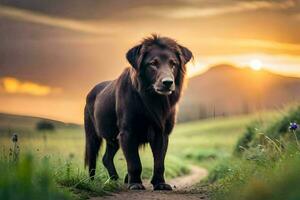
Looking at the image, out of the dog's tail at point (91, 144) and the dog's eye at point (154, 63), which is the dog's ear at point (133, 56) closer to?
the dog's eye at point (154, 63)

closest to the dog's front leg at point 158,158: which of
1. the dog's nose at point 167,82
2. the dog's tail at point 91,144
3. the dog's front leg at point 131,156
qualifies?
the dog's front leg at point 131,156

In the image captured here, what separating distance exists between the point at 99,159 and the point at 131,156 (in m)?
5.40

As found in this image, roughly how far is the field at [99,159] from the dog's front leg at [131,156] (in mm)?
281

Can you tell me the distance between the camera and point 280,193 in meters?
6.50

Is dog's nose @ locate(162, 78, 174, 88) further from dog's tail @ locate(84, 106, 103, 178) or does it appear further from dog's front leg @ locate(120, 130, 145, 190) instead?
dog's tail @ locate(84, 106, 103, 178)

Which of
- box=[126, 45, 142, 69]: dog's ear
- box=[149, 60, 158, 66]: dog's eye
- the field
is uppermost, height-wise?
box=[126, 45, 142, 69]: dog's ear

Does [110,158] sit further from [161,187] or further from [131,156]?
[161,187]

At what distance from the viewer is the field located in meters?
8.64

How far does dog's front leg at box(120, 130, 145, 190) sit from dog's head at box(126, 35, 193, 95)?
0.81 metres

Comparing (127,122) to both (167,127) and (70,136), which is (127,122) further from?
(70,136)

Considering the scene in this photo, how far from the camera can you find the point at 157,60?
10102 millimetres

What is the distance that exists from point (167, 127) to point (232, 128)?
30.9 meters

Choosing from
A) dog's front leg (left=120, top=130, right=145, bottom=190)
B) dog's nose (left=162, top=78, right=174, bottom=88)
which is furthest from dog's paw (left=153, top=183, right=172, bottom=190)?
dog's nose (left=162, top=78, right=174, bottom=88)

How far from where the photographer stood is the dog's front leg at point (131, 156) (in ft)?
33.7
